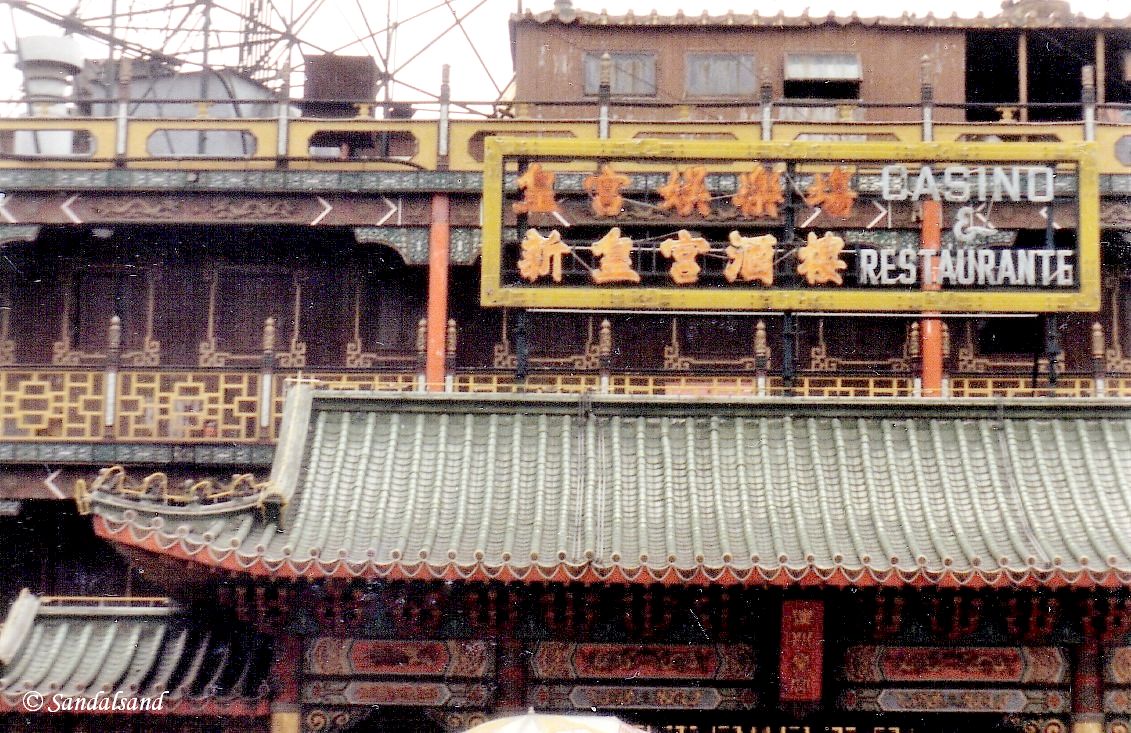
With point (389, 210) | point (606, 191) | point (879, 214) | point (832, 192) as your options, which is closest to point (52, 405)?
point (389, 210)

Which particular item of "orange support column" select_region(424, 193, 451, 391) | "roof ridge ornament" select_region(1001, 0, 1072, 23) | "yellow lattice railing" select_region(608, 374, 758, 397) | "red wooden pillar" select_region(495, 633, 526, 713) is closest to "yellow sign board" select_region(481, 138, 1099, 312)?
"yellow lattice railing" select_region(608, 374, 758, 397)

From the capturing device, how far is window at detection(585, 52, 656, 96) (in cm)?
2548

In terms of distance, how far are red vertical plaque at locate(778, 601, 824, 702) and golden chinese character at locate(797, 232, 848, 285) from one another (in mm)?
5197

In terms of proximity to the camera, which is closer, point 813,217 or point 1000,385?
point 813,217

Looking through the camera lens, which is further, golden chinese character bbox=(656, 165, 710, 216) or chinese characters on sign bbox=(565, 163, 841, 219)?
golden chinese character bbox=(656, 165, 710, 216)

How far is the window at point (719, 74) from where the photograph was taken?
2552cm

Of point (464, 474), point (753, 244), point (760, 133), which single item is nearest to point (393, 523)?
point (464, 474)

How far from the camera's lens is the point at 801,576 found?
42.8 feet

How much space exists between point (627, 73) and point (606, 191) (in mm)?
7058

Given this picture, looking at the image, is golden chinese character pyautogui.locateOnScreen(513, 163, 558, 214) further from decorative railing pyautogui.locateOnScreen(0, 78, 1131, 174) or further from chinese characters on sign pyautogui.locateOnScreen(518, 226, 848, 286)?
decorative railing pyautogui.locateOnScreen(0, 78, 1131, 174)

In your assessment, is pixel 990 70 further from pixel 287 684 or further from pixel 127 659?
pixel 127 659

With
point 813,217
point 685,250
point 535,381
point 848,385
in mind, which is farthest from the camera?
point 848,385

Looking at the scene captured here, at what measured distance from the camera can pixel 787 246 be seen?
57.2ft

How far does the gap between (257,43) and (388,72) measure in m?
2.47
